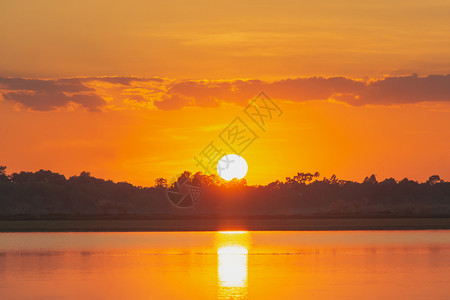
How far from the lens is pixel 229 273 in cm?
4319

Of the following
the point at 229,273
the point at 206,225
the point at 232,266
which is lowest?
the point at 229,273

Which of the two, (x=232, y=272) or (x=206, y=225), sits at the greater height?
(x=206, y=225)

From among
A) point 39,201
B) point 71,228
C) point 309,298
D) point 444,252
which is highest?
point 39,201

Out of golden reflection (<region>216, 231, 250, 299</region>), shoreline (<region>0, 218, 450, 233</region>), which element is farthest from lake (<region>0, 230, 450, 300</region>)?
shoreline (<region>0, 218, 450, 233</region>)

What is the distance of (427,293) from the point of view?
32969 mm

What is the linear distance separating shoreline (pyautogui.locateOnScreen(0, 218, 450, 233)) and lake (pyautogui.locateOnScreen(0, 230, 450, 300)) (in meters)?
47.8

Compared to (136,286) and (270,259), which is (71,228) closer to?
(270,259)

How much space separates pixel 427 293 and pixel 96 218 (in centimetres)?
10796

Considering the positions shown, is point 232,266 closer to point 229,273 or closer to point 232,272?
point 232,272

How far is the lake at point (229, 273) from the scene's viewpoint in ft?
112

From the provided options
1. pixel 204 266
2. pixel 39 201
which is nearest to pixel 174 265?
pixel 204 266

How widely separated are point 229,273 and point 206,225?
8272 cm

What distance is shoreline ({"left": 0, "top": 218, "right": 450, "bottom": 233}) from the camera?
113 meters

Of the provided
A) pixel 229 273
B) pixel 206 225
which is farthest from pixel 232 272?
pixel 206 225
